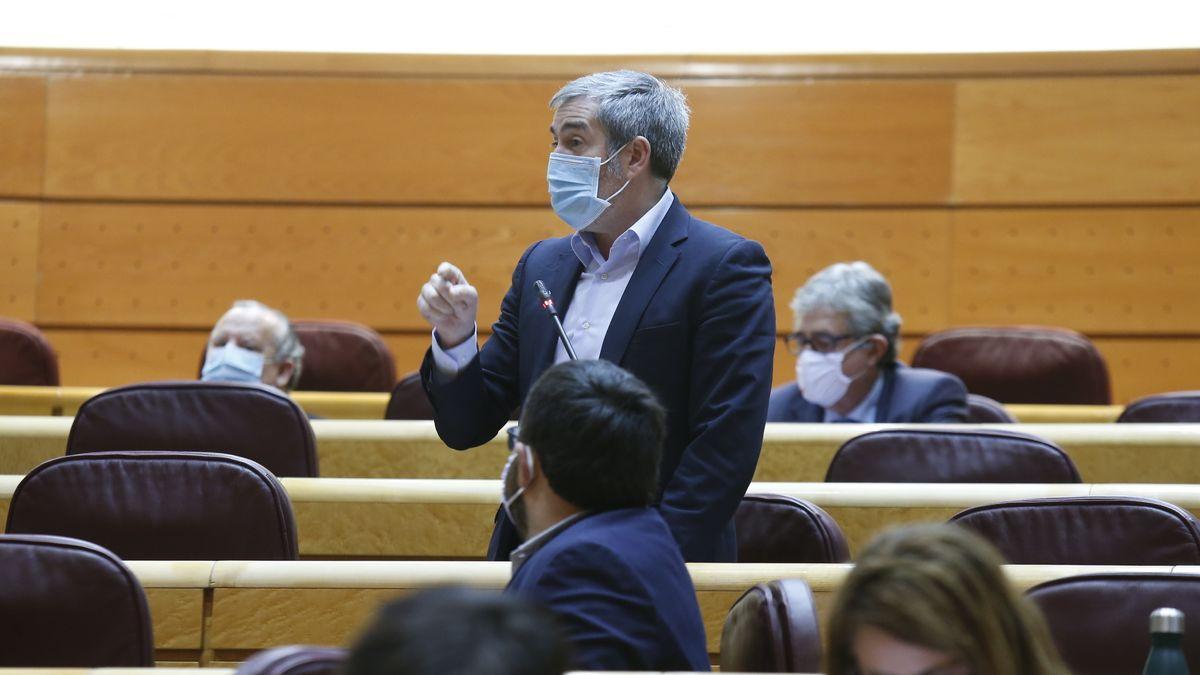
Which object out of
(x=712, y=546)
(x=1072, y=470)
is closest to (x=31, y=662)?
(x=712, y=546)

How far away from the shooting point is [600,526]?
178cm

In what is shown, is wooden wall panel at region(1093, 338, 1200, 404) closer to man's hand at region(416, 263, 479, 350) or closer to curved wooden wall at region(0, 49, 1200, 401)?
curved wooden wall at region(0, 49, 1200, 401)

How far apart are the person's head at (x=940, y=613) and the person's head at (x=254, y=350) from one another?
311cm

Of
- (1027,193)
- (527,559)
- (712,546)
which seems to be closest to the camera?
(527,559)

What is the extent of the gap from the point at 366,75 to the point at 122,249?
3.94ft

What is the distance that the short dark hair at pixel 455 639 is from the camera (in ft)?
3.11

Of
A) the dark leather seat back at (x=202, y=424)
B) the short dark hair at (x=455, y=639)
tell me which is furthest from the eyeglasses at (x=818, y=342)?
the short dark hair at (x=455, y=639)

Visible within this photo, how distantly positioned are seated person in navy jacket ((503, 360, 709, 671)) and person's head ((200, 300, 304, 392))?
Result: 248 centimetres

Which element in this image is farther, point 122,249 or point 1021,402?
point 122,249

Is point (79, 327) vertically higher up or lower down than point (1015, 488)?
lower down

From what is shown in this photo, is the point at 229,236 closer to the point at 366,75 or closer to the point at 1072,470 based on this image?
the point at 366,75

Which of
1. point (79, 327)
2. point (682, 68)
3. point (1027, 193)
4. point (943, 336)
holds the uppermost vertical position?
point (682, 68)

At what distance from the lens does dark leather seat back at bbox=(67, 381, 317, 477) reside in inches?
124

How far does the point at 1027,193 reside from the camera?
5832 millimetres
